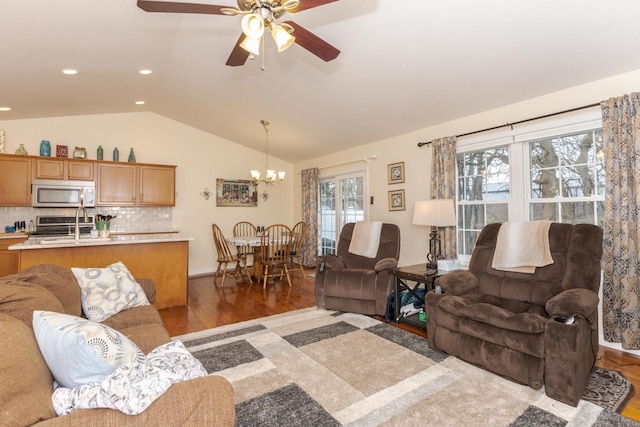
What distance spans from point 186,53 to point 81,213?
3583mm

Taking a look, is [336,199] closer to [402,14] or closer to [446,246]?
[446,246]

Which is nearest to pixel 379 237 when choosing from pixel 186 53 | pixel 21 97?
pixel 186 53

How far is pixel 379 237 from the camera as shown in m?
4.05

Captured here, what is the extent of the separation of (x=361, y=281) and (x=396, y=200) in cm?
164

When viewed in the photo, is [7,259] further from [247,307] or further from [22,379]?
[22,379]

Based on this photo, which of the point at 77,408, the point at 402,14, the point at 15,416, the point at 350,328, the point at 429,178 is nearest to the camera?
the point at 15,416

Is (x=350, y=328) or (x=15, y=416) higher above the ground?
(x=15, y=416)

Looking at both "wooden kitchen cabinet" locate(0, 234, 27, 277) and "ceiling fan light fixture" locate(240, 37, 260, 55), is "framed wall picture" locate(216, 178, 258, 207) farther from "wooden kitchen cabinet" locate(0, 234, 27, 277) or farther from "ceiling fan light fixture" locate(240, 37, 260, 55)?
"ceiling fan light fixture" locate(240, 37, 260, 55)

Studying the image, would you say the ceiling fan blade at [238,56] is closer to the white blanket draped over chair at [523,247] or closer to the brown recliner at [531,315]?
the brown recliner at [531,315]

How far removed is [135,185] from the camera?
5.36m

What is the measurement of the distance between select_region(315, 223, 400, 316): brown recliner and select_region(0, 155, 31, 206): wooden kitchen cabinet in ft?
14.5

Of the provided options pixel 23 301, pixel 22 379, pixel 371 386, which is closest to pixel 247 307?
pixel 371 386

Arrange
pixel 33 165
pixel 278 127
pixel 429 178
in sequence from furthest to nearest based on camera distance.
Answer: pixel 278 127, pixel 33 165, pixel 429 178

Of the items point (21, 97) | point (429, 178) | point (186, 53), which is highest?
point (186, 53)
